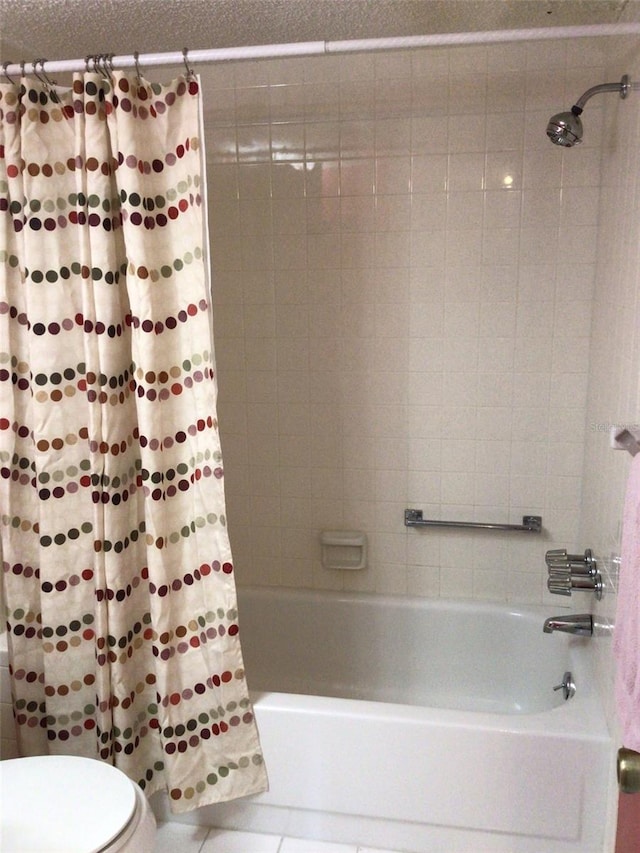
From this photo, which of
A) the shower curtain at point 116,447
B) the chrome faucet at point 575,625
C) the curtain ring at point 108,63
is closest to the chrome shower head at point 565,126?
the shower curtain at point 116,447

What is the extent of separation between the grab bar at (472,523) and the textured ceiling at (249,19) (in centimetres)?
150

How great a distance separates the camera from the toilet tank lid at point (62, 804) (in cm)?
138

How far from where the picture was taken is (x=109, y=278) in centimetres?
168

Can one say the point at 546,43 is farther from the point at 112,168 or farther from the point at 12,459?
the point at 12,459

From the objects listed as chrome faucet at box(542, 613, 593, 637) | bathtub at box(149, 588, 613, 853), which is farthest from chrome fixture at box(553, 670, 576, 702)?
A: chrome faucet at box(542, 613, 593, 637)

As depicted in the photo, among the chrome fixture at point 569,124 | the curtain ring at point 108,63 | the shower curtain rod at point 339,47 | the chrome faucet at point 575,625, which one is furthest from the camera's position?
the chrome faucet at point 575,625

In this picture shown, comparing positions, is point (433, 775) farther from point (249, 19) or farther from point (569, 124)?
point (249, 19)

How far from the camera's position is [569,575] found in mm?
1875

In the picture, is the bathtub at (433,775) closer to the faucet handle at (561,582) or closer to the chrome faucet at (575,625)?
the chrome faucet at (575,625)

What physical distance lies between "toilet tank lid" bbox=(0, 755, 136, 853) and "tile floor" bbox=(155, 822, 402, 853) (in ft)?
1.72

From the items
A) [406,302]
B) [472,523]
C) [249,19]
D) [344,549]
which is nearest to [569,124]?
[406,302]

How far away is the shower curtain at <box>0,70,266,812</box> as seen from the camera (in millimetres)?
1654

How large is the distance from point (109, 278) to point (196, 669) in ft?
3.41

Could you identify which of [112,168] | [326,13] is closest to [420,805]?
[112,168]
